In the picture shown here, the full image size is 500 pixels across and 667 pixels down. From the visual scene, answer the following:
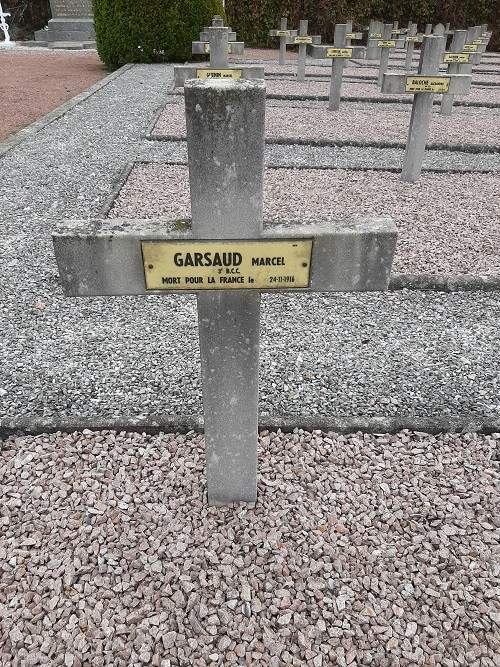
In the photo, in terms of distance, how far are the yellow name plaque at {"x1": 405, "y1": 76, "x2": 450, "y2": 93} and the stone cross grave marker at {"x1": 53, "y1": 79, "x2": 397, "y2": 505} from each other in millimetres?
5139

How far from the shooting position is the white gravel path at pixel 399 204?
4.63 m

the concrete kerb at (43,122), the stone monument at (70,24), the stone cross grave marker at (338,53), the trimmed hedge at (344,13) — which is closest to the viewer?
the concrete kerb at (43,122)

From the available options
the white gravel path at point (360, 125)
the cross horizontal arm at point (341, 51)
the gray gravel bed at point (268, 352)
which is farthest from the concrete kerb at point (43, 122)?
the cross horizontal arm at point (341, 51)

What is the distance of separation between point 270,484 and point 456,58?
875 cm

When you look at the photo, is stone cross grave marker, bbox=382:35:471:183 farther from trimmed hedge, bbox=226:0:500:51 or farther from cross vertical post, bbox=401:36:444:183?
trimmed hedge, bbox=226:0:500:51

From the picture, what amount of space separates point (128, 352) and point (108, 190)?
10.7 feet

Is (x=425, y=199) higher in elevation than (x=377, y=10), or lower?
lower

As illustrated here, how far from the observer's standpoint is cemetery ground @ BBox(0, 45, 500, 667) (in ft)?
6.15

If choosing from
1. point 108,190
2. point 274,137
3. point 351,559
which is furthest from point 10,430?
point 274,137

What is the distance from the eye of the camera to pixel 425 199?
19.5 feet

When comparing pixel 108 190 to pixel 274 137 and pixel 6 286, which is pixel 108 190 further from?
pixel 274 137

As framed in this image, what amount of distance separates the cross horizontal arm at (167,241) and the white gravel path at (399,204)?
8.86 ft

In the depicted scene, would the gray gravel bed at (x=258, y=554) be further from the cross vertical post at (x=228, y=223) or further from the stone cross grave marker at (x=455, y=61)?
the stone cross grave marker at (x=455, y=61)

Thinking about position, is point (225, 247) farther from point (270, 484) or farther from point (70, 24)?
point (70, 24)
